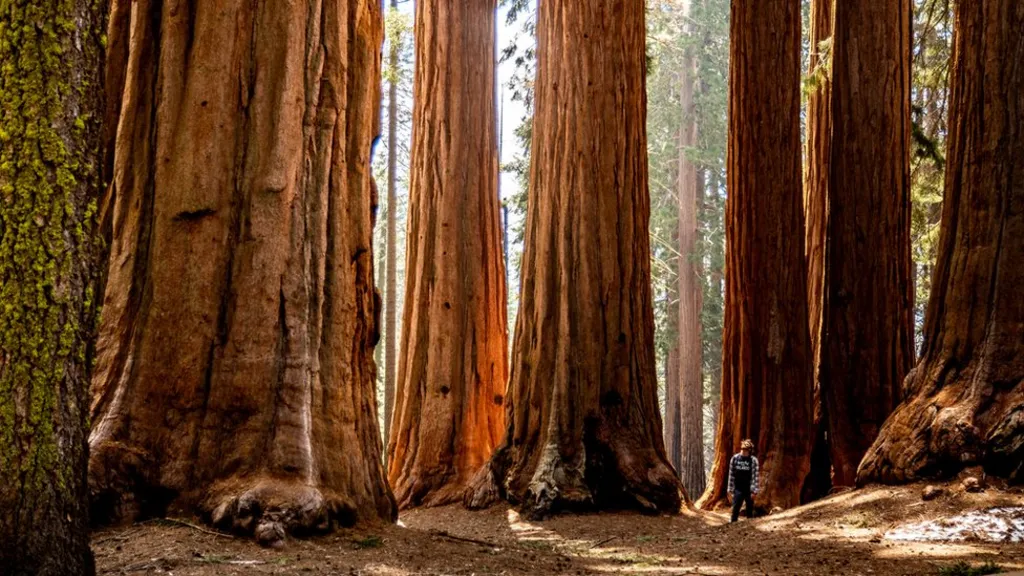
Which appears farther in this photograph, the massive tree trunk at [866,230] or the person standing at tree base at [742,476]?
the massive tree trunk at [866,230]

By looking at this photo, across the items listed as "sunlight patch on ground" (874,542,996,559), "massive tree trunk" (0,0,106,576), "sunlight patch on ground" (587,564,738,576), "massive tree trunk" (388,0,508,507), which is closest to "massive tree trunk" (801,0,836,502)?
"massive tree trunk" (388,0,508,507)

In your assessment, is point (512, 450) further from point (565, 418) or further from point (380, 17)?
point (380, 17)

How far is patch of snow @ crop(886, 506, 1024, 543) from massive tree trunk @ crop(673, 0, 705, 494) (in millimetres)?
16140

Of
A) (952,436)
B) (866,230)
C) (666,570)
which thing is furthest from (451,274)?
(666,570)

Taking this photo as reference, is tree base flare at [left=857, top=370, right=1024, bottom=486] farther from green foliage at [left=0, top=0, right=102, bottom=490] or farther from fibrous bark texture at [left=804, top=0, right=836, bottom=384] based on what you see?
green foliage at [left=0, top=0, right=102, bottom=490]

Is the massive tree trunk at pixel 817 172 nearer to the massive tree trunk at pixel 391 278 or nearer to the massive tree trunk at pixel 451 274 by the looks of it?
the massive tree trunk at pixel 451 274

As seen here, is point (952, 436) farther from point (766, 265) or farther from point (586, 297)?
point (766, 265)

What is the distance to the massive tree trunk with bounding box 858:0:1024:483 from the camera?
23.5 ft

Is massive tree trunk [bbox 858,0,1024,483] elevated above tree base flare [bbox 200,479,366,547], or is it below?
above

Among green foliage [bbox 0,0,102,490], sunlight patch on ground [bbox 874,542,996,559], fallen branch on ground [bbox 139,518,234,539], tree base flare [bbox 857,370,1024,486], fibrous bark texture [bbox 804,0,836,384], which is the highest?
fibrous bark texture [bbox 804,0,836,384]

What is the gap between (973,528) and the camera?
6332mm

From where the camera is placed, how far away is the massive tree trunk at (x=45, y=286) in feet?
12.1

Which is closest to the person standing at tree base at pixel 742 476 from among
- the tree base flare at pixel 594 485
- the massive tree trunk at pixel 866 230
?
the tree base flare at pixel 594 485

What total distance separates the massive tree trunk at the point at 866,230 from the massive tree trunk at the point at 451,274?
13.4 feet
